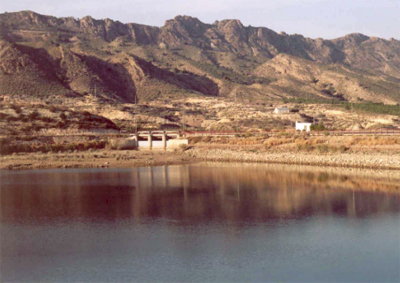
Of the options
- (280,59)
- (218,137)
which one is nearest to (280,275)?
(218,137)

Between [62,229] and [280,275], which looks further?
[62,229]

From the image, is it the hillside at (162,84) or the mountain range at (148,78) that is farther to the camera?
the mountain range at (148,78)

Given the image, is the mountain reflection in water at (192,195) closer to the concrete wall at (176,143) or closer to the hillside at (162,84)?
the concrete wall at (176,143)

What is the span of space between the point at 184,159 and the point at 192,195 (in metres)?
22.9

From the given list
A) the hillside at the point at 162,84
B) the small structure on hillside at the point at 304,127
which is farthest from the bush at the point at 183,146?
the hillside at the point at 162,84

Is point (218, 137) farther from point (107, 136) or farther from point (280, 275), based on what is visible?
point (280, 275)

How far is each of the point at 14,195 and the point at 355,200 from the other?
77.5ft

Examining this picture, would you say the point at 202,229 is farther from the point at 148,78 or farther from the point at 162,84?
the point at 148,78

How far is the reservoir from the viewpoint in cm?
1944

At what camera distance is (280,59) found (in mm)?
161875

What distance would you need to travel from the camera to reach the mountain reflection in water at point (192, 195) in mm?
29281

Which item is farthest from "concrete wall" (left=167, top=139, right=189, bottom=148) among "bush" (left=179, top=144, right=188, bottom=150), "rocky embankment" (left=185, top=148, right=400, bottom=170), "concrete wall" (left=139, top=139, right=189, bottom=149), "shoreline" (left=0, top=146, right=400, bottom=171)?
"rocky embankment" (left=185, top=148, right=400, bottom=170)

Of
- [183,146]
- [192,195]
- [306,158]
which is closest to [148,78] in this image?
[183,146]

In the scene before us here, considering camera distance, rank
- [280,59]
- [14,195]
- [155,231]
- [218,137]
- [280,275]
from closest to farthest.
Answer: [280,275], [155,231], [14,195], [218,137], [280,59]
